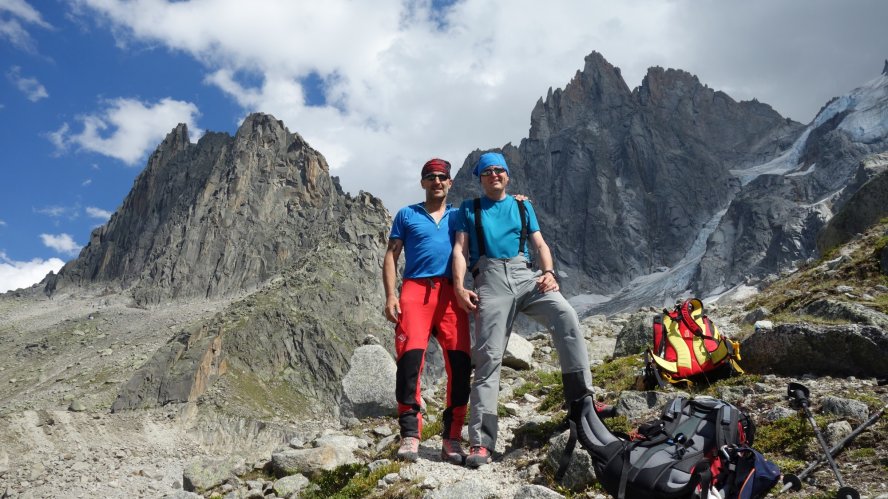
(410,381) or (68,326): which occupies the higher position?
(68,326)

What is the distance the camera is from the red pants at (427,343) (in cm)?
758

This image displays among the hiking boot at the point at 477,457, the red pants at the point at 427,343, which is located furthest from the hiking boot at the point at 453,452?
the hiking boot at the point at 477,457

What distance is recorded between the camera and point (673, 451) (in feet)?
16.1

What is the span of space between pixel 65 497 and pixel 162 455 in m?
41.9

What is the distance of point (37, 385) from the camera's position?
139125 mm

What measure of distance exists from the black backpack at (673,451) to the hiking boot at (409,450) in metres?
2.16

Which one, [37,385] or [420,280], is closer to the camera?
[420,280]

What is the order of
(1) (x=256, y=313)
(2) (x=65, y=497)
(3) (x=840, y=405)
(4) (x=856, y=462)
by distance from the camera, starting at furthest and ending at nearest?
(1) (x=256, y=313), (2) (x=65, y=497), (3) (x=840, y=405), (4) (x=856, y=462)

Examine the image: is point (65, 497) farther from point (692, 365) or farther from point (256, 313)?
point (256, 313)

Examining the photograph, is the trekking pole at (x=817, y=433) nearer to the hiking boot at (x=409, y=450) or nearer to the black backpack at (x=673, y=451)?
the black backpack at (x=673, y=451)

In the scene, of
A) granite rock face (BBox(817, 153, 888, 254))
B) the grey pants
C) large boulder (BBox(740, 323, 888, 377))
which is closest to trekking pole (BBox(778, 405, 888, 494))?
large boulder (BBox(740, 323, 888, 377))

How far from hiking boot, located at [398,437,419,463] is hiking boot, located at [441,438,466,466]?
0.35 m

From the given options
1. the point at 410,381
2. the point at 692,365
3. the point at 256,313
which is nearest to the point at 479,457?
the point at 410,381

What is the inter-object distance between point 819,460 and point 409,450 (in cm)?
441
